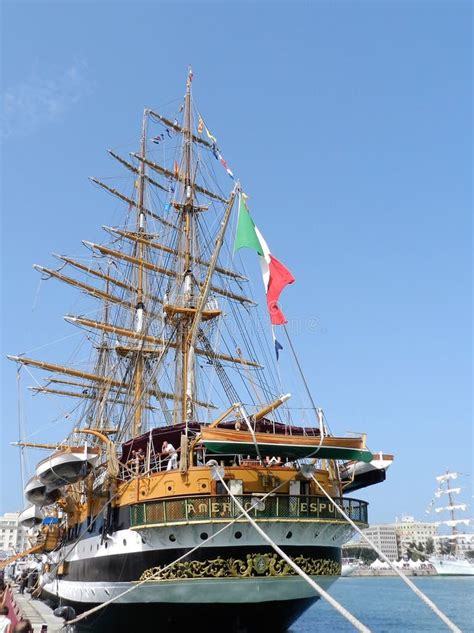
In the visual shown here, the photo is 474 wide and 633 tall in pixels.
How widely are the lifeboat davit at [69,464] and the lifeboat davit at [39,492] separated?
8.81 ft

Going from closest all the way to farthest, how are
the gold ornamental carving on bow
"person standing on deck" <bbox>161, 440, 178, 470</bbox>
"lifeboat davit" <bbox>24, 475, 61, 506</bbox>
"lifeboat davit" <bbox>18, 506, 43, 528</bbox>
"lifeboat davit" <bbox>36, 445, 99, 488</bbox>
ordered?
the gold ornamental carving on bow
"person standing on deck" <bbox>161, 440, 178, 470</bbox>
"lifeboat davit" <bbox>36, 445, 99, 488</bbox>
"lifeboat davit" <bbox>24, 475, 61, 506</bbox>
"lifeboat davit" <bbox>18, 506, 43, 528</bbox>

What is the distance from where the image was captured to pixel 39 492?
2434 centimetres

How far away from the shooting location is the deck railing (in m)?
16.6

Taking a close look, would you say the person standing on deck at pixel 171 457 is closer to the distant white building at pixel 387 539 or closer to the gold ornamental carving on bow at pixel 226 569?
the gold ornamental carving on bow at pixel 226 569

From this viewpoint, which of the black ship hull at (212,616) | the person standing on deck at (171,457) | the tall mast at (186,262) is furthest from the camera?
the tall mast at (186,262)

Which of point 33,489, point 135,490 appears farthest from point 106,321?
point 135,490

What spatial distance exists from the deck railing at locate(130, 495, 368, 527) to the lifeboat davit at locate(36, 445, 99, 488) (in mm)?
3361

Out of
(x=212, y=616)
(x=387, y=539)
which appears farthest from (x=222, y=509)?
(x=387, y=539)

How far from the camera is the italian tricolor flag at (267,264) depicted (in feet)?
63.6

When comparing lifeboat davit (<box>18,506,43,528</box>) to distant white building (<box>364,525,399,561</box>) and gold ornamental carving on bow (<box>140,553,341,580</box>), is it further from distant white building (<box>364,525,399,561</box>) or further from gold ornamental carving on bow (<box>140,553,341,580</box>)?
distant white building (<box>364,525,399,561</box>)

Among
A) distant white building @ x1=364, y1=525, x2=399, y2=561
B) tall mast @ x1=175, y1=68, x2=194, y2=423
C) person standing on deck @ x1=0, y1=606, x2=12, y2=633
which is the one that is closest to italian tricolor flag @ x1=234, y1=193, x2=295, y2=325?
tall mast @ x1=175, y1=68, x2=194, y2=423

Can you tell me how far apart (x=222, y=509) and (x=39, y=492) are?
10965 millimetres

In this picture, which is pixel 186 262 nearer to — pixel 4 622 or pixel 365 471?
pixel 365 471

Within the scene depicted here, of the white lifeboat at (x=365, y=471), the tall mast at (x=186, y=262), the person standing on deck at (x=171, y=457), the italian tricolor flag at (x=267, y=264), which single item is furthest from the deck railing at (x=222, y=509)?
the tall mast at (x=186, y=262)
